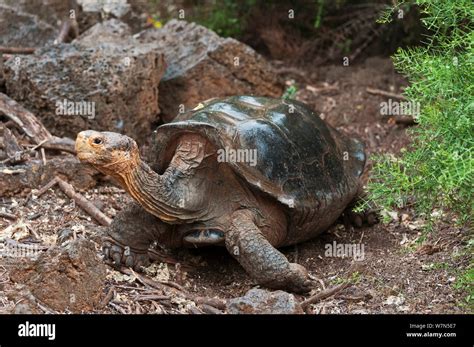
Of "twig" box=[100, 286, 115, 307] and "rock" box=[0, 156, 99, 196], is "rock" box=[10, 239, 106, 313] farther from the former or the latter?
"rock" box=[0, 156, 99, 196]

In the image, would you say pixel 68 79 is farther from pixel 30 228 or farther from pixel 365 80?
pixel 365 80

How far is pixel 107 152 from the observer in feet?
15.3

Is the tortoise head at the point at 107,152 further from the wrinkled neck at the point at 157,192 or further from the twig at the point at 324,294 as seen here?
the twig at the point at 324,294

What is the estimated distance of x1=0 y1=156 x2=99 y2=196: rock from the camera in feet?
18.9

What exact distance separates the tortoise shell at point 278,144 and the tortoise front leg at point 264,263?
352 millimetres

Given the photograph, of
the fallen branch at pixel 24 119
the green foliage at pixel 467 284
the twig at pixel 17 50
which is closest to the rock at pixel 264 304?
the green foliage at pixel 467 284

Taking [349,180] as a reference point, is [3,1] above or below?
above

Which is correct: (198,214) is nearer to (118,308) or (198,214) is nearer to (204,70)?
(118,308)

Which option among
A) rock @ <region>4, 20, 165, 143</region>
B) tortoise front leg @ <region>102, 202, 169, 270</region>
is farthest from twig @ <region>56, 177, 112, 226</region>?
rock @ <region>4, 20, 165, 143</region>

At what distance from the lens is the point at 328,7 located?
355 inches

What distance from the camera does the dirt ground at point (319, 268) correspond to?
4656mm

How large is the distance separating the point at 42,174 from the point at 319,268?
212 centimetres

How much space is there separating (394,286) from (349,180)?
1.35 metres

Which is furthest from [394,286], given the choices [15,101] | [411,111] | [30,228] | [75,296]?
[15,101]
